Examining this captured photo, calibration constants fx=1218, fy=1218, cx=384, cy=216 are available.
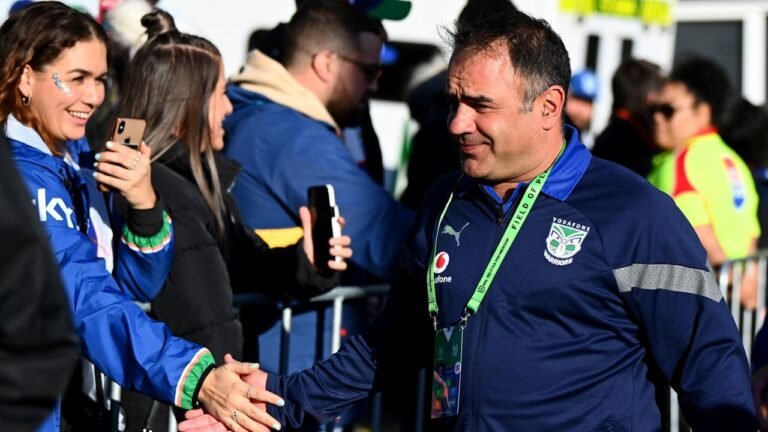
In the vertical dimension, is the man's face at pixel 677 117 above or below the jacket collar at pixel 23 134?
below

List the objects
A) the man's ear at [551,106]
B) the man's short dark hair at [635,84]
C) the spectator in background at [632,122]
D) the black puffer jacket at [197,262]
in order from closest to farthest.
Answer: the man's ear at [551,106] → the black puffer jacket at [197,262] → the spectator in background at [632,122] → the man's short dark hair at [635,84]

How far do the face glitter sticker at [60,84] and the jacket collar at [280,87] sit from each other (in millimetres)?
1374

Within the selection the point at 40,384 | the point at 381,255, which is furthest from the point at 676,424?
the point at 40,384

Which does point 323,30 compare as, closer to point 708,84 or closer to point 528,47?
point 528,47

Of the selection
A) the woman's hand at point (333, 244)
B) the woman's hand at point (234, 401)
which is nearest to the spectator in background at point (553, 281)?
the woman's hand at point (234, 401)

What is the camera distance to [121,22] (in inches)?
226

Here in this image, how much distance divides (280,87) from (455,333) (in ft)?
6.61

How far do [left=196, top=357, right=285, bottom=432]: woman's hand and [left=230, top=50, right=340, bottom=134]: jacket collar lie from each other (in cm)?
162

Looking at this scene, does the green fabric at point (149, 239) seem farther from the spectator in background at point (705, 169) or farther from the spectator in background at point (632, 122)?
the spectator in background at point (632, 122)

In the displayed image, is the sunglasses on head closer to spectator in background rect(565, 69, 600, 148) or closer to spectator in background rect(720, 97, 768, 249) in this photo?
spectator in background rect(720, 97, 768, 249)

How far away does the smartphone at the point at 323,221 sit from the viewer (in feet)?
14.3

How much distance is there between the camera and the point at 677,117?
21.4 feet

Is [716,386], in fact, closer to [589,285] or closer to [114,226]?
[589,285]

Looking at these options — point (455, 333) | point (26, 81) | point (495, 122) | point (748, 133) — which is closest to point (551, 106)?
point (495, 122)
